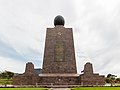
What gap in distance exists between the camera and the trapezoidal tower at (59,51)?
3181 centimetres

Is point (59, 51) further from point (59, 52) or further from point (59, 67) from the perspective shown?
point (59, 67)

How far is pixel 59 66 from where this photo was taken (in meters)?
31.9

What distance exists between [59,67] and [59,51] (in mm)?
2565

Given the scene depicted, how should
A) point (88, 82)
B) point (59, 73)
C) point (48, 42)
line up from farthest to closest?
point (48, 42)
point (59, 73)
point (88, 82)

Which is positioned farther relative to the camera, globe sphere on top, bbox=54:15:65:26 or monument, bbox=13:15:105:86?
globe sphere on top, bbox=54:15:65:26

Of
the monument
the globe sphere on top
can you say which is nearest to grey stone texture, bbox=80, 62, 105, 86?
the monument

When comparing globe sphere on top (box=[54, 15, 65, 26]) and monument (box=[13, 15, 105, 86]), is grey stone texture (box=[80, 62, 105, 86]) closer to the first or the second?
monument (box=[13, 15, 105, 86])

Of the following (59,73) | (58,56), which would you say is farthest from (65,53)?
(59,73)

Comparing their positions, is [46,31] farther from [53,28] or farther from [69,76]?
Result: [69,76]

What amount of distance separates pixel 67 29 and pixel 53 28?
2.30 meters

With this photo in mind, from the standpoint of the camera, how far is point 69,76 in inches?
1201

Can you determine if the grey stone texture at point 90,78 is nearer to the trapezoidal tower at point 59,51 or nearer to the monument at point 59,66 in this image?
the monument at point 59,66

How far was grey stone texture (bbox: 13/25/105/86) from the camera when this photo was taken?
97.9ft

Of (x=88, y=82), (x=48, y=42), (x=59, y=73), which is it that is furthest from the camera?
(x=48, y=42)
